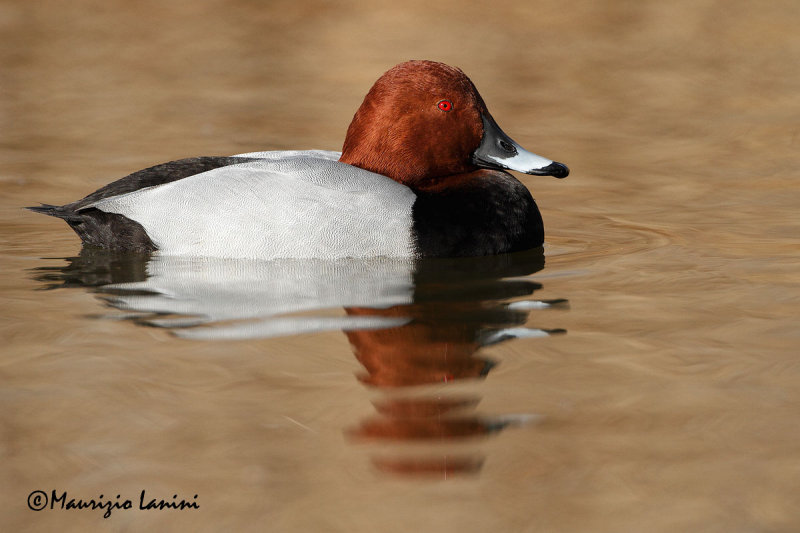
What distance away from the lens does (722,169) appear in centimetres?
804

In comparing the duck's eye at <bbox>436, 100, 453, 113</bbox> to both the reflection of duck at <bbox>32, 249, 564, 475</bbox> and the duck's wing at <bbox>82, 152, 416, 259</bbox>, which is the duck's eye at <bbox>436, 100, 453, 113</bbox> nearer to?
the duck's wing at <bbox>82, 152, 416, 259</bbox>

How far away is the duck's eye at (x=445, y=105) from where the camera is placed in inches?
225

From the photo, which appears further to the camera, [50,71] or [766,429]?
[50,71]

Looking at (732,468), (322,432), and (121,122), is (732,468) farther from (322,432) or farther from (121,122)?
(121,122)

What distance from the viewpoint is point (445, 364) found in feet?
12.6

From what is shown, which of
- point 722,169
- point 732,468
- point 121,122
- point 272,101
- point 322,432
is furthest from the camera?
point 272,101

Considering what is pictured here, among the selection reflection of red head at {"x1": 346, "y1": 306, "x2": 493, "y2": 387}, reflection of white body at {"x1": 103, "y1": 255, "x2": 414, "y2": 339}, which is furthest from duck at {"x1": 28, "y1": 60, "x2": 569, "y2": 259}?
reflection of red head at {"x1": 346, "y1": 306, "x2": 493, "y2": 387}

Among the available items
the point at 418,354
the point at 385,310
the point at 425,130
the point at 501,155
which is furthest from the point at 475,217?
the point at 418,354

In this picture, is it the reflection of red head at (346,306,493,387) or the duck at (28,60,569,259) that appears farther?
the duck at (28,60,569,259)

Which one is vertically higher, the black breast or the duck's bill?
the duck's bill

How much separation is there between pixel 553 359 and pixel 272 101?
7.27 meters

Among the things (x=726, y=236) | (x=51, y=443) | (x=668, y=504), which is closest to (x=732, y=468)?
(x=668, y=504)

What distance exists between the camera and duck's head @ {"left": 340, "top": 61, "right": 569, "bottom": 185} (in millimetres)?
5699

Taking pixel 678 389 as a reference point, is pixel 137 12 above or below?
above
